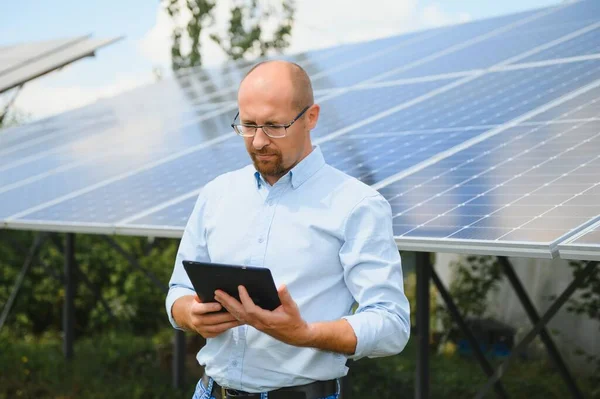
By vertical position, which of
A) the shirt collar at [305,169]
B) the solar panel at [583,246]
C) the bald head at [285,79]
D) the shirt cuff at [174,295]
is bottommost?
the solar panel at [583,246]

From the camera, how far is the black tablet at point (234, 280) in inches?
109

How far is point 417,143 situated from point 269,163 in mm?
3669

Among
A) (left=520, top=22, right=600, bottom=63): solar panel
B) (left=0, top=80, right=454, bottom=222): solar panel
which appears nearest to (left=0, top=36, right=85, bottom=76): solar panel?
(left=0, top=80, right=454, bottom=222): solar panel

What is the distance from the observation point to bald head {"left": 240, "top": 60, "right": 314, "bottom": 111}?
3.05 m

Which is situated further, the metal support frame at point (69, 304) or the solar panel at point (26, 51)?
the solar panel at point (26, 51)

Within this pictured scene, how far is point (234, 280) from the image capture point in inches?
113

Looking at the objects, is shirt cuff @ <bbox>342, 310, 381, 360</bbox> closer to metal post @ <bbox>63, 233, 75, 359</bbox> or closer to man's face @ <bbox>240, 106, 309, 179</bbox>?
man's face @ <bbox>240, 106, 309, 179</bbox>

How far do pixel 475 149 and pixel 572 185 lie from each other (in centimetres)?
118

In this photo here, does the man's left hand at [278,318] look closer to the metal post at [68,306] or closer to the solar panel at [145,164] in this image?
the solar panel at [145,164]

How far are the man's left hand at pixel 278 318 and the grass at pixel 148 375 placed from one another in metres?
6.96

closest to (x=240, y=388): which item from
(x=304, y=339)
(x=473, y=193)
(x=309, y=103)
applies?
(x=304, y=339)

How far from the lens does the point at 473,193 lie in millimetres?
5270

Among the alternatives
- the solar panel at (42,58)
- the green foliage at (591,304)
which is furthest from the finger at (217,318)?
the solar panel at (42,58)

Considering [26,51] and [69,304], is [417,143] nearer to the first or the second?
[69,304]
